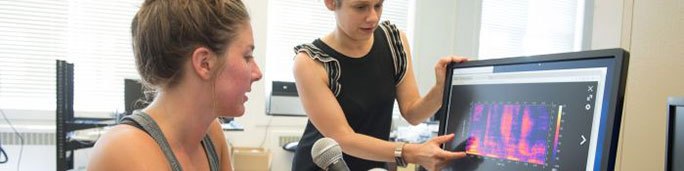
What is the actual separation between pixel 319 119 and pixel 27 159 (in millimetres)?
2985

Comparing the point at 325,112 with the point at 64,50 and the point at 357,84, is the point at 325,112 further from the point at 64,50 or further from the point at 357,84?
the point at 64,50

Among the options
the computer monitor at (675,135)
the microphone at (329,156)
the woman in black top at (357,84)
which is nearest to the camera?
the microphone at (329,156)

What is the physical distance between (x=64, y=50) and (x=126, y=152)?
3.08 metres

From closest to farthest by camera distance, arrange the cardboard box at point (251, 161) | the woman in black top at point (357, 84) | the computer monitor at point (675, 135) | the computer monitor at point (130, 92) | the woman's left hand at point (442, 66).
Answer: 1. the computer monitor at point (675, 135)
2. the woman's left hand at point (442, 66)
3. the woman in black top at point (357, 84)
4. the computer monitor at point (130, 92)
5. the cardboard box at point (251, 161)

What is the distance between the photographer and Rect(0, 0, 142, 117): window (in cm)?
326

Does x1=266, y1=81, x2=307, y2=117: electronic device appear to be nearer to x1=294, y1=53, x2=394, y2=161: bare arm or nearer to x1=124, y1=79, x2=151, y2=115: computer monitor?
x1=124, y1=79, x2=151, y2=115: computer monitor

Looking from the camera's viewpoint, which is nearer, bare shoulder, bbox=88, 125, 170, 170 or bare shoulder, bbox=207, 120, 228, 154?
bare shoulder, bbox=88, 125, 170, 170

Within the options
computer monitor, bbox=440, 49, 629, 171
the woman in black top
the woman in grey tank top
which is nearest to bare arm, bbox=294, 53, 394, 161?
the woman in black top

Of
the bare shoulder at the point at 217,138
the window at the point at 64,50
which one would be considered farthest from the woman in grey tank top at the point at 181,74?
the window at the point at 64,50

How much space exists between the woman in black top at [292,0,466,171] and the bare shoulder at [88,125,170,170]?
50cm

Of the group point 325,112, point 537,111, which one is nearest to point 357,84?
point 325,112

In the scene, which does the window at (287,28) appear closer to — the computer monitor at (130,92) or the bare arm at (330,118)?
the computer monitor at (130,92)

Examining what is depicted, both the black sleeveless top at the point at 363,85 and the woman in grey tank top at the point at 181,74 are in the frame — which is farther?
the black sleeveless top at the point at 363,85

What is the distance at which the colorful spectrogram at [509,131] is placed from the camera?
873 millimetres
